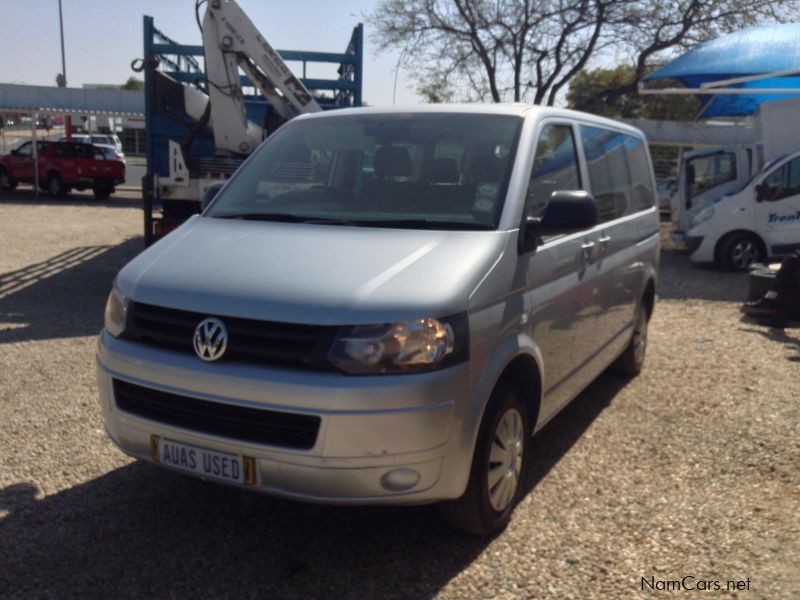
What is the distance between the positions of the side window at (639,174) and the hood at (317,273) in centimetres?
270

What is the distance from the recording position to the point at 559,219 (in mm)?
3857

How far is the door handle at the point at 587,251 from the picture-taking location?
179 inches

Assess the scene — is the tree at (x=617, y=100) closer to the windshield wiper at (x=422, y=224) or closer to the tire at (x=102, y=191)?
the tire at (x=102, y=191)

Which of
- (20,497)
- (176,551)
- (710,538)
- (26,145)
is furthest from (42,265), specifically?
(26,145)

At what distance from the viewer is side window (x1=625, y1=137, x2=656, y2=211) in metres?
6.01

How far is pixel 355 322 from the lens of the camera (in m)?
3.08

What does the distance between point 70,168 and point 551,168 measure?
81.0 ft

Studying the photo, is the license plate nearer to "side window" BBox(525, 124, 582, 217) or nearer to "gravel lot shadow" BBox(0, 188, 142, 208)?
"side window" BBox(525, 124, 582, 217)

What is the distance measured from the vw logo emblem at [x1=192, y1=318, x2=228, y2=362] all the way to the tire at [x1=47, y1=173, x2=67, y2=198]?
82.9ft

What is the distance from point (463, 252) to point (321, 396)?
0.91 metres

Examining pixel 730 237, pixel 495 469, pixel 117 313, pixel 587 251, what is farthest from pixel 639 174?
pixel 730 237

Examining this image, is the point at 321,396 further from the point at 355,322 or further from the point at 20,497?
the point at 20,497

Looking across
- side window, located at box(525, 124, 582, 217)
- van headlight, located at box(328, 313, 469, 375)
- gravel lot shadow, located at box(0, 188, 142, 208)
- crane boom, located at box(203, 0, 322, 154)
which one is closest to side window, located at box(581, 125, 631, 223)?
side window, located at box(525, 124, 582, 217)

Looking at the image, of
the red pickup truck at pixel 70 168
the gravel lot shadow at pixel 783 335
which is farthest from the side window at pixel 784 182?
the red pickup truck at pixel 70 168
